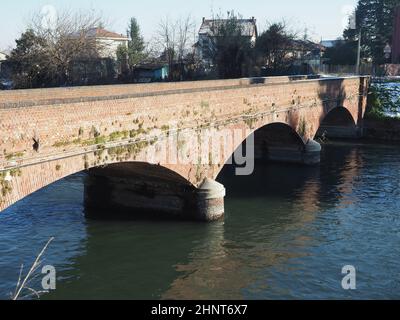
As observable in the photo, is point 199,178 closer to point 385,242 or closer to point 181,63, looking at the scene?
point 385,242

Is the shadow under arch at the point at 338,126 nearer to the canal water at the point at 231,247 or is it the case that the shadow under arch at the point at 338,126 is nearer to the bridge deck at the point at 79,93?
the canal water at the point at 231,247

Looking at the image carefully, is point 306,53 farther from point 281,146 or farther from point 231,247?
point 231,247

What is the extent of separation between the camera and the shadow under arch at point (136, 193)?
20094mm

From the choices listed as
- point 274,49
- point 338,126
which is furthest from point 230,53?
point 338,126

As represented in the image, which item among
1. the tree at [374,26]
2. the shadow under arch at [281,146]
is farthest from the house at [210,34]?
the shadow under arch at [281,146]

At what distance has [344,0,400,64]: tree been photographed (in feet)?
229

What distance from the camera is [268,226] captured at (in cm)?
1969

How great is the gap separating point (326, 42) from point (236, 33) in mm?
50084

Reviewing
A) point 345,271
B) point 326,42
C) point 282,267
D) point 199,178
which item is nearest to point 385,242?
point 345,271

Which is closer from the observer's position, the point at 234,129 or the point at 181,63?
the point at 234,129

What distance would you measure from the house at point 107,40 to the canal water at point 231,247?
28.8m

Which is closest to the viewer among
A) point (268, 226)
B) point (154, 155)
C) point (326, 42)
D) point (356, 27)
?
point (154, 155)

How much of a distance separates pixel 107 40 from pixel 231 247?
184ft

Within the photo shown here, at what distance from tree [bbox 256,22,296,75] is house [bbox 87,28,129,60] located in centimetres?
1786
